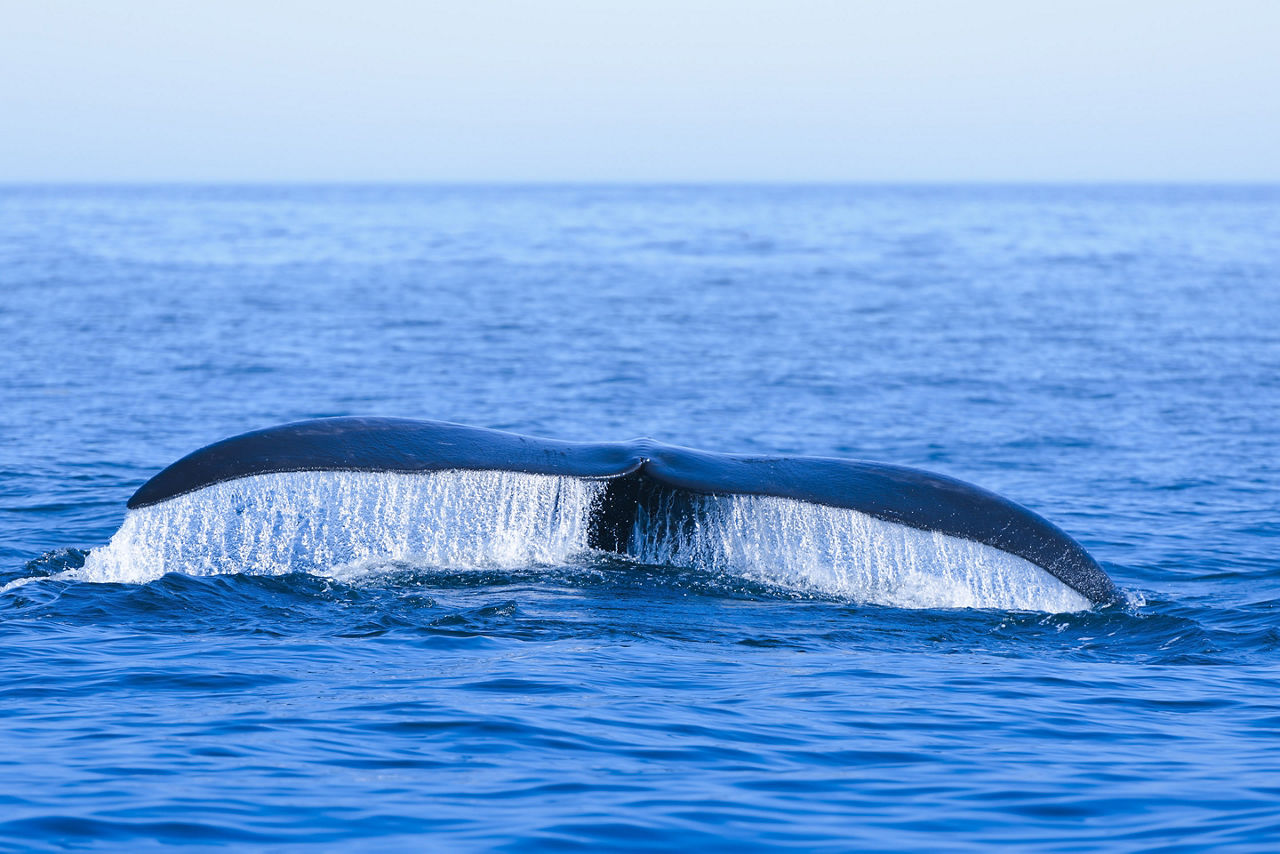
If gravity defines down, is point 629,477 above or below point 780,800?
above

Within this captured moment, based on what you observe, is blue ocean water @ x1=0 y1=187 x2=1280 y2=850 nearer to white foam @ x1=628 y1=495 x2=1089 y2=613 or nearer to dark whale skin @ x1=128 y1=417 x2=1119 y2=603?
white foam @ x1=628 y1=495 x2=1089 y2=613

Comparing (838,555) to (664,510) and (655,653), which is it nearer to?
(664,510)

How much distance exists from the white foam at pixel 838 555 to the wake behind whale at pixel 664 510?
0.04 feet

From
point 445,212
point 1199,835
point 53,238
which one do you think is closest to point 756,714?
point 1199,835

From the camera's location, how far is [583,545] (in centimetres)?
915

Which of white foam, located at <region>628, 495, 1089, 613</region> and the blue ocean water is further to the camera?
white foam, located at <region>628, 495, 1089, 613</region>

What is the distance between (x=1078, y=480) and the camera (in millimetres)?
14828

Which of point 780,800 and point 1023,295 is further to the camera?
point 1023,295

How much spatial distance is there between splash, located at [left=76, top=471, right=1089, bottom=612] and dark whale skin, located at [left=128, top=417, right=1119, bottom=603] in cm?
6

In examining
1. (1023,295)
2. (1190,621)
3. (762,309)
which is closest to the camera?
(1190,621)

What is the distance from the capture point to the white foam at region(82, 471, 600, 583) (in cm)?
768

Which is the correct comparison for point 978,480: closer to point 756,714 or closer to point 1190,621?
point 1190,621

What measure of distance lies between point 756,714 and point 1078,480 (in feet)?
28.2

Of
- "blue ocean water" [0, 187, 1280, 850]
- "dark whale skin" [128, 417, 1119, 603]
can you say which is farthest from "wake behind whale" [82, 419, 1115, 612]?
"blue ocean water" [0, 187, 1280, 850]
